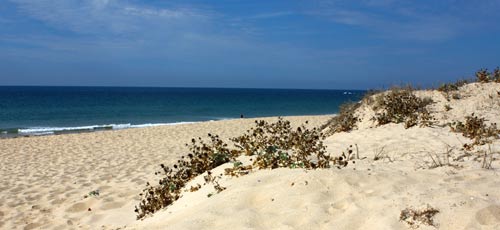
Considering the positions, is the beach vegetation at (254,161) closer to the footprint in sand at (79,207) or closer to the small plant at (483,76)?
the footprint in sand at (79,207)

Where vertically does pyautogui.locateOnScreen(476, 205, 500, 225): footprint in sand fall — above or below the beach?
above

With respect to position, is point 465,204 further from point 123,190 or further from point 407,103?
point 123,190

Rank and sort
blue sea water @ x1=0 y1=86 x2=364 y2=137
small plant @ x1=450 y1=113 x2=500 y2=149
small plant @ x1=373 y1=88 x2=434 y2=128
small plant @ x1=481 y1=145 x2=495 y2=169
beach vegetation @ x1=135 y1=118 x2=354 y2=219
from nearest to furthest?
small plant @ x1=481 y1=145 x2=495 y2=169 → beach vegetation @ x1=135 y1=118 x2=354 y2=219 → small plant @ x1=450 y1=113 x2=500 y2=149 → small plant @ x1=373 y1=88 x2=434 y2=128 → blue sea water @ x1=0 y1=86 x2=364 y2=137

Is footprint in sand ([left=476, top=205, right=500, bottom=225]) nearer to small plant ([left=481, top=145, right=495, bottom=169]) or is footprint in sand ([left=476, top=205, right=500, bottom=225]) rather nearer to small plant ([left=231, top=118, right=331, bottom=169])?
small plant ([left=481, top=145, right=495, bottom=169])

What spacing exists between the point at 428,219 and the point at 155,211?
3749 millimetres

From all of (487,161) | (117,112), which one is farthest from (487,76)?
(117,112)

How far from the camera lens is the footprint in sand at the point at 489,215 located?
359cm

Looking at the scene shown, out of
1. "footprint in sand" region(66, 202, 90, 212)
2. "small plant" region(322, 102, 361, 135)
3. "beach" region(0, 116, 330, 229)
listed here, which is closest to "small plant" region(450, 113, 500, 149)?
"small plant" region(322, 102, 361, 135)

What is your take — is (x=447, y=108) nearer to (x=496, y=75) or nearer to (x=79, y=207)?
(x=496, y=75)

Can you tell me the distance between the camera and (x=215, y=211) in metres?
4.63

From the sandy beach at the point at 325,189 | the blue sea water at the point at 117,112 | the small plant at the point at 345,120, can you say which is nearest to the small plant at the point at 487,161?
the sandy beach at the point at 325,189

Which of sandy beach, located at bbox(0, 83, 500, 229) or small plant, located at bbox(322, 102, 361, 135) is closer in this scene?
sandy beach, located at bbox(0, 83, 500, 229)

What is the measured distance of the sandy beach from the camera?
13.3ft

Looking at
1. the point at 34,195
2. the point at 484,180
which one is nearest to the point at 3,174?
the point at 34,195
